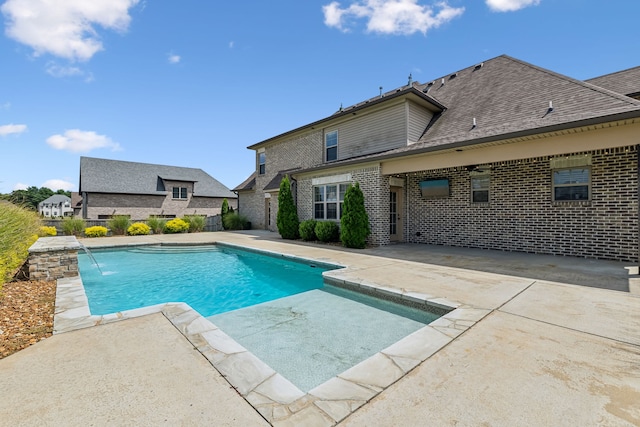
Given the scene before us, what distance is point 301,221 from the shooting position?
13469mm

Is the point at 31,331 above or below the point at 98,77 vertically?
below

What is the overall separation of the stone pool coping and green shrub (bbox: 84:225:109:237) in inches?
522

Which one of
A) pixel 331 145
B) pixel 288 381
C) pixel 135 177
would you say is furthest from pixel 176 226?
pixel 288 381

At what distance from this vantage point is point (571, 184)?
782cm

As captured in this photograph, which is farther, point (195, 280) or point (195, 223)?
point (195, 223)

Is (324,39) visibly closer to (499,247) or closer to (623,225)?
(499,247)

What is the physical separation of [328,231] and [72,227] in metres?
13.7

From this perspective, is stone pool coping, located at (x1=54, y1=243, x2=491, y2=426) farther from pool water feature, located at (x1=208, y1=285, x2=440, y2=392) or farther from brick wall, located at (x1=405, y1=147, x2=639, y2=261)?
brick wall, located at (x1=405, y1=147, x2=639, y2=261)

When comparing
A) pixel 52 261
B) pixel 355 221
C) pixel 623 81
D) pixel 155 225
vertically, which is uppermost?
pixel 623 81

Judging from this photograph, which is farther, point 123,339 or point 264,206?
point 264,206

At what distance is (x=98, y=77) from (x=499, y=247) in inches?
599

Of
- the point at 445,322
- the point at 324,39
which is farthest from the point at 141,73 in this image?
the point at 445,322

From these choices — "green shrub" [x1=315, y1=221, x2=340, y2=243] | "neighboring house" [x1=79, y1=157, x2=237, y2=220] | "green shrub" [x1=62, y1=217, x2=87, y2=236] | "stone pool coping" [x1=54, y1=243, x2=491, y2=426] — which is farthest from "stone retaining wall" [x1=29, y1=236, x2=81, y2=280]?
"neighboring house" [x1=79, y1=157, x2=237, y2=220]

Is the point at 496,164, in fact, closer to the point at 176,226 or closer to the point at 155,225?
the point at 176,226
